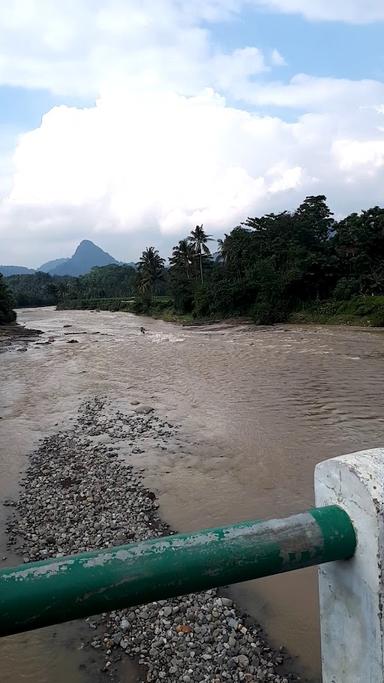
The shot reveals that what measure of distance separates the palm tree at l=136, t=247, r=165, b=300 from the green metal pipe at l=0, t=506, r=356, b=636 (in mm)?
61473

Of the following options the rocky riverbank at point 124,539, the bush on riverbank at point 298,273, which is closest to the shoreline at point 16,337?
the bush on riverbank at point 298,273

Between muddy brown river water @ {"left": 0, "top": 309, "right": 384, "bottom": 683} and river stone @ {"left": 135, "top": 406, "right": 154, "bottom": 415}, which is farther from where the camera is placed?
river stone @ {"left": 135, "top": 406, "right": 154, "bottom": 415}

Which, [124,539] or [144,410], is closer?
[124,539]

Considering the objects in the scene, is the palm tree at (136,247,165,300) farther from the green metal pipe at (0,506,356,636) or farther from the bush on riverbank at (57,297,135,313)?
the green metal pipe at (0,506,356,636)

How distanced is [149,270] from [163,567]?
206 feet

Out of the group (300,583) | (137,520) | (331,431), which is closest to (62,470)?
(137,520)

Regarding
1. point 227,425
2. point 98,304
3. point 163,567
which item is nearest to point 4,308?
point 98,304

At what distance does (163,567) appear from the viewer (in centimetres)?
107

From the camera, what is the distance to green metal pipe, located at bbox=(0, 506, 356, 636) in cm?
100

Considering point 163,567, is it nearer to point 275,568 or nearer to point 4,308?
point 275,568

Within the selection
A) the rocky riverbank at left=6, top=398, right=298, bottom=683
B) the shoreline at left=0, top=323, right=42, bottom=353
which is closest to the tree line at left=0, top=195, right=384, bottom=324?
the shoreline at left=0, top=323, right=42, bottom=353

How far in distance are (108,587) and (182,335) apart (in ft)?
110

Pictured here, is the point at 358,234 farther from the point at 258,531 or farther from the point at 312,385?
the point at 258,531

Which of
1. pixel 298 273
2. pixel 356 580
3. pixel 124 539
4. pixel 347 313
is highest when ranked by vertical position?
pixel 298 273
